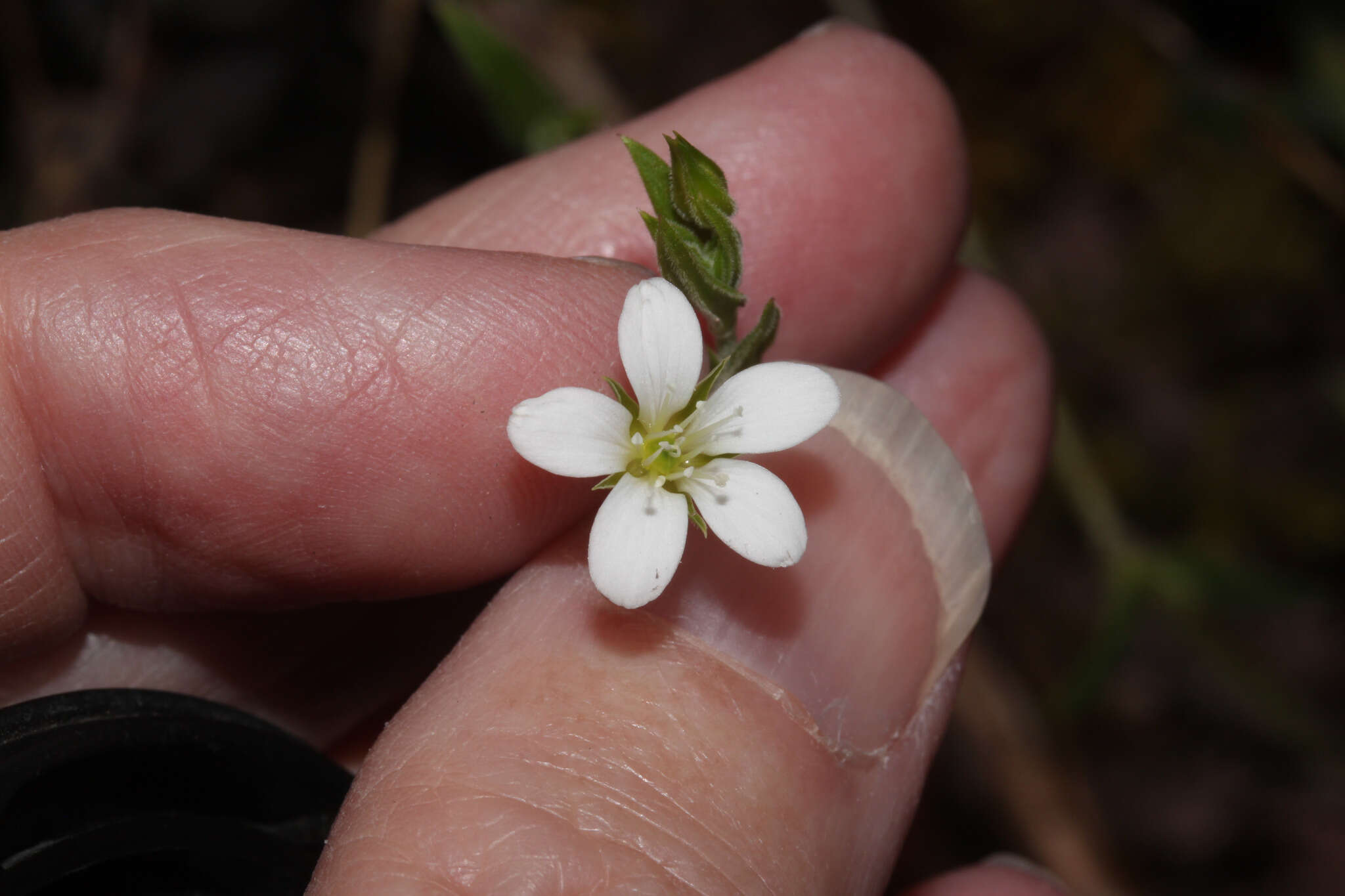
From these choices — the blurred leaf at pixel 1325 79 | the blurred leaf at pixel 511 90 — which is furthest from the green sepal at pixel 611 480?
the blurred leaf at pixel 1325 79

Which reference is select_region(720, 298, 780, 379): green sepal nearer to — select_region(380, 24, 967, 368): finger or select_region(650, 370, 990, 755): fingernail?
select_region(650, 370, 990, 755): fingernail

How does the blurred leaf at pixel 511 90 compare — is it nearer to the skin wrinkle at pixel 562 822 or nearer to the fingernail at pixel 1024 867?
the skin wrinkle at pixel 562 822

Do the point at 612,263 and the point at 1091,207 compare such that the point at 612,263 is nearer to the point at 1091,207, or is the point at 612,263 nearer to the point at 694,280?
the point at 694,280

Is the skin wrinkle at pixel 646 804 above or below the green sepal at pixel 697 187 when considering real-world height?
below

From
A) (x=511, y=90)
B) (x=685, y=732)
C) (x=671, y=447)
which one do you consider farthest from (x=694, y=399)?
(x=511, y=90)

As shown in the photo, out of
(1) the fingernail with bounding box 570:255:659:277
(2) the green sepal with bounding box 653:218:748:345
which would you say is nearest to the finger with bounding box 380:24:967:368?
(1) the fingernail with bounding box 570:255:659:277

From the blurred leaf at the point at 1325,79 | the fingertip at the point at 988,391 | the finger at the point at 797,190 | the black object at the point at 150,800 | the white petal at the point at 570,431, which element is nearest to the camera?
the black object at the point at 150,800

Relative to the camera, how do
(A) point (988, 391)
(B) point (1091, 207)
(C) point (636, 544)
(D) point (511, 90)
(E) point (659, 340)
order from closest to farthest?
(C) point (636, 544)
(E) point (659, 340)
(A) point (988, 391)
(D) point (511, 90)
(B) point (1091, 207)
